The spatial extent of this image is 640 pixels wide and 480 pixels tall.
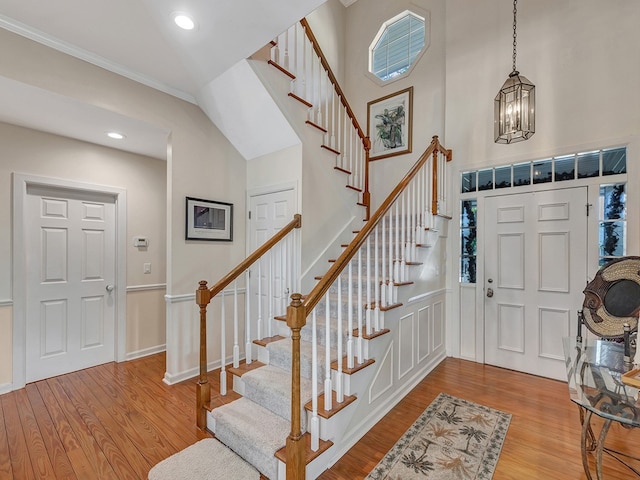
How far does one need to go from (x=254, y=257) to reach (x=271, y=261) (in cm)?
35

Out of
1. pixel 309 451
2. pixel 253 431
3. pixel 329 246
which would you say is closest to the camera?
pixel 309 451

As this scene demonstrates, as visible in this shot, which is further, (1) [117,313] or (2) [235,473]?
(1) [117,313]

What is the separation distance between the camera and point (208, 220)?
335 centimetres

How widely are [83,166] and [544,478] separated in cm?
488

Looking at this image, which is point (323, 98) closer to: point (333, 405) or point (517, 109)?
point (517, 109)

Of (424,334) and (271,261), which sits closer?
(271,261)

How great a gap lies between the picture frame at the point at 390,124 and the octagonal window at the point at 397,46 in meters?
0.36

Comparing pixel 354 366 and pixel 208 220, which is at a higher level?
pixel 208 220

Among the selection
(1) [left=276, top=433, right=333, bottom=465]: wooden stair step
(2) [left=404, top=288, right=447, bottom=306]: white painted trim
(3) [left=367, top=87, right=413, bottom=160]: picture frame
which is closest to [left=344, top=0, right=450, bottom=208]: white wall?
(3) [left=367, top=87, right=413, bottom=160]: picture frame

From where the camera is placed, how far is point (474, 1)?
3672 mm

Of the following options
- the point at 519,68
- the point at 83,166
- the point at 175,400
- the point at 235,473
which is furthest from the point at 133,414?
the point at 519,68

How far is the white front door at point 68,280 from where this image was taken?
3.03 m

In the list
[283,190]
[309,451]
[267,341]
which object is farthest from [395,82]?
[309,451]

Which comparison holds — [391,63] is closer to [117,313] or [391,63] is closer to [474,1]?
[474,1]
